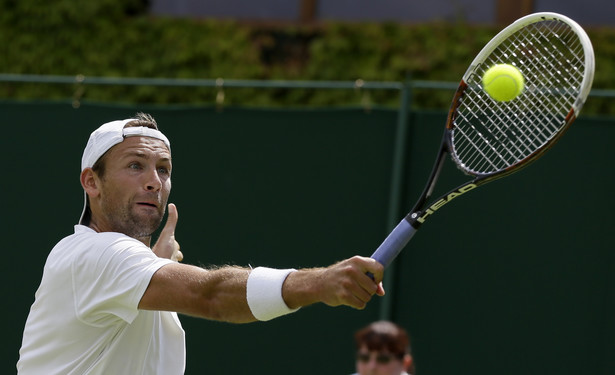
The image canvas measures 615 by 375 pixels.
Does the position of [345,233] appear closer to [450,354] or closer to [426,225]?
[426,225]

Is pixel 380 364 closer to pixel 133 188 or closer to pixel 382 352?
pixel 382 352

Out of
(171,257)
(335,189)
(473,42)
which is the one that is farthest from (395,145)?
(171,257)

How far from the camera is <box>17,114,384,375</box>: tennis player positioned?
2.62 m

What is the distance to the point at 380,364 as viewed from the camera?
165 inches

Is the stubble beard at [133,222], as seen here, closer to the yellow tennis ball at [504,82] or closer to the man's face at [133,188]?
the man's face at [133,188]

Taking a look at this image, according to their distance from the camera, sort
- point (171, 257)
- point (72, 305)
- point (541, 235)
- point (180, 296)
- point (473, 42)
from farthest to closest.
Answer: point (473, 42) → point (541, 235) → point (171, 257) → point (72, 305) → point (180, 296)

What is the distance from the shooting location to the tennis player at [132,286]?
8.60 ft

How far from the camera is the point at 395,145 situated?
18.5 feet

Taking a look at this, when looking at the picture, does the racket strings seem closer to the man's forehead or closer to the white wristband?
the man's forehead

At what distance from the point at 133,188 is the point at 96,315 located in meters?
0.47

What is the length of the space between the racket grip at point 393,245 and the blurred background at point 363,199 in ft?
8.54

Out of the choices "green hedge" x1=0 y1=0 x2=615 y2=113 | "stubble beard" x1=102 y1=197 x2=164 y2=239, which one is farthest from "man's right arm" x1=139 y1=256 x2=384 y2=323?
"green hedge" x1=0 y1=0 x2=615 y2=113

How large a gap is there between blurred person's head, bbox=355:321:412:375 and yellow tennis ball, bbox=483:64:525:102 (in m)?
1.18

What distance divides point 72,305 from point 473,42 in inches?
175
